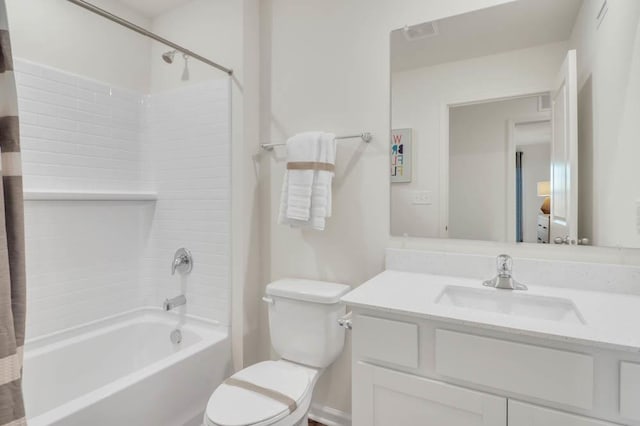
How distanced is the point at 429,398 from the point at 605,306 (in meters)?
0.64

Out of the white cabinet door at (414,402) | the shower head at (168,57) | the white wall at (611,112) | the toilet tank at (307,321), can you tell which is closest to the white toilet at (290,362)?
the toilet tank at (307,321)

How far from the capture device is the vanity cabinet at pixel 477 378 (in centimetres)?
87

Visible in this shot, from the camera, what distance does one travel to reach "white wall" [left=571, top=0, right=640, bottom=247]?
122 cm

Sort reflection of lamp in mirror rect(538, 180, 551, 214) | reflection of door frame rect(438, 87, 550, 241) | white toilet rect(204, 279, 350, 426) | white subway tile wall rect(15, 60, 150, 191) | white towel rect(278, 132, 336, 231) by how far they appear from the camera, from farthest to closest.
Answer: white subway tile wall rect(15, 60, 150, 191)
white towel rect(278, 132, 336, 231)
reflection of door frame rect(438, 87, 550, 241)
reflection of lamp in mirror rect(538, 180, 551, 214)
white toilet rect(204, 279, 350, 426)

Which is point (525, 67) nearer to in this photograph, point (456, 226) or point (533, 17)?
point (533, 17)

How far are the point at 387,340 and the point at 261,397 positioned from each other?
1.97 feet

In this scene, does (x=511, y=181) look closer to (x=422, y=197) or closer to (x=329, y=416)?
(x=422, y=197)

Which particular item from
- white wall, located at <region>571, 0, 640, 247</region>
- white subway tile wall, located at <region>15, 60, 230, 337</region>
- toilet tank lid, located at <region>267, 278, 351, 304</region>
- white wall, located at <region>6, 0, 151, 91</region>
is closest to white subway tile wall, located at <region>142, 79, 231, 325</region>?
white subway tile wall, located at <region>15, 60, 230, 337</region>

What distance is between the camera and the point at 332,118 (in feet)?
6.00

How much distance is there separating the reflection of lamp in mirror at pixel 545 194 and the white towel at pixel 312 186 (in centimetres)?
90

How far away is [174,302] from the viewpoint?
82.4 inches

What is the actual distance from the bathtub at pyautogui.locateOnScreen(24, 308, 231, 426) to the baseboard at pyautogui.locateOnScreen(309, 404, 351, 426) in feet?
1.70

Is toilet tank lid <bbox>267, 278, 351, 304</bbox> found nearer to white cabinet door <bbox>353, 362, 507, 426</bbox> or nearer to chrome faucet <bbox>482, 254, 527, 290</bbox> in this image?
white cabinet door <bbox>353, 362, 507, 426</bbox>

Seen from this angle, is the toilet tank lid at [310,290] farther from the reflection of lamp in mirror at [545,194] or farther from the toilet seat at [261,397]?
the reflection of lamp in mirror at [545,194]
